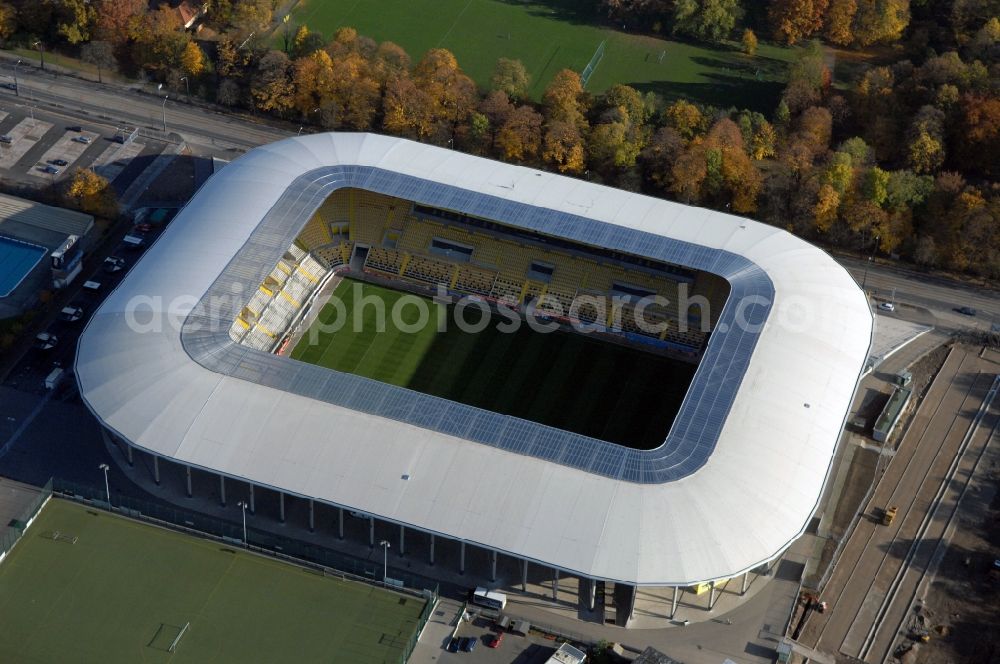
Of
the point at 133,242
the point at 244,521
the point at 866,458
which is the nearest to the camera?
the point at 244,521

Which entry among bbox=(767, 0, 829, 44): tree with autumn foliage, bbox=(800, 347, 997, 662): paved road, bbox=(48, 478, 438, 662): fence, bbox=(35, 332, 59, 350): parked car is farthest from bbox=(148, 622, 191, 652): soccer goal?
bbox=(767, 0, 829, 44): tree with autumn foliage

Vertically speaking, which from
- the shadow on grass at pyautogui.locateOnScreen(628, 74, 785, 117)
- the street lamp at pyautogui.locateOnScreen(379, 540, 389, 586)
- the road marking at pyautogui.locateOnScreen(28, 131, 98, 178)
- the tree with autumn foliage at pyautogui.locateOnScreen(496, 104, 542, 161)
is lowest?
the street lamp at pyautogui.locateOnScreen(379, 540, 389, 586)

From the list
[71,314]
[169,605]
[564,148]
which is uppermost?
[564,148]

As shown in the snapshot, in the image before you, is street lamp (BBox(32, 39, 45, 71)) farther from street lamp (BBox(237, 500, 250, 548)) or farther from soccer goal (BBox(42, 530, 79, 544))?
street lamp (BBox(237, 500, 250, 548))

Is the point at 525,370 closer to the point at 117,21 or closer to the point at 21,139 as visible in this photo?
the point at 21,139

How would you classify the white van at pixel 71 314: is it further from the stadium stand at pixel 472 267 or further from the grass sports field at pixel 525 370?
the grass sports field at pixel 525 370

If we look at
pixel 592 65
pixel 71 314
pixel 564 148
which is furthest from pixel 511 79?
pixel 71 314

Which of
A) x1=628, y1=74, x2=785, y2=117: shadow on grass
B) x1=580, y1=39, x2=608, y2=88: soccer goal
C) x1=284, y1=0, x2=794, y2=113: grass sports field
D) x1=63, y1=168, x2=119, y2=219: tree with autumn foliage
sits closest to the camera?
x1=63, y1=168, x2=119, y2=219: tree with autumn foliage
